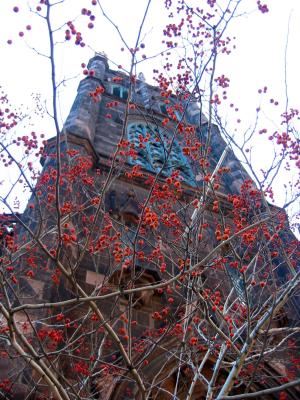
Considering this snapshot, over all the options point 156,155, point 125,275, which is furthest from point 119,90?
point 125,275

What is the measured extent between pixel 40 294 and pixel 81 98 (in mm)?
10525

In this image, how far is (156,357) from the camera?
6.48m

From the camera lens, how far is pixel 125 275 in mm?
7531

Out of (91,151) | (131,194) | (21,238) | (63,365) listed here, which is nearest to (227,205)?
(131,194)

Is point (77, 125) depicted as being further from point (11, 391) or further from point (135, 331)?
point (11, 391)

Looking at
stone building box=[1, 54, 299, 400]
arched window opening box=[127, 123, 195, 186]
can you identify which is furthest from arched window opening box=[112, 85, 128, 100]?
stone building box=[1, 54, 299, 400]

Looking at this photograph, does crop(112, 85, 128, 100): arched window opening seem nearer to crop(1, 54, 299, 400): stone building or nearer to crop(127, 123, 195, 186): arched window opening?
crop(127, 123, 195, 186): arched window opening

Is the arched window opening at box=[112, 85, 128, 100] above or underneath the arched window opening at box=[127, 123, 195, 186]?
above

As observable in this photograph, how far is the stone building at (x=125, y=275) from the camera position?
14.1 ft

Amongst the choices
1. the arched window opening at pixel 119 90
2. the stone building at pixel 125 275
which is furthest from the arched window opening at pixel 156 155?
the arched window opening at pixel 119 90

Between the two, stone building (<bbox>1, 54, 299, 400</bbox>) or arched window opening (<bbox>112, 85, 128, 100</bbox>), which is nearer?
stone building (<bbox>1, 54, 299, 400</bbox>)

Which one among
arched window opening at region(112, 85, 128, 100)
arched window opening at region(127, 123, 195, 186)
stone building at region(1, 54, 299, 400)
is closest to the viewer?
stone building at region(1, 54, 299, 400)

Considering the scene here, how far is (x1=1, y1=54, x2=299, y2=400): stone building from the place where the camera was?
14.1ft

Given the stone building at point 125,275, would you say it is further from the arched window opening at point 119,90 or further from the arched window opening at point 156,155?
the arched window opening at point 119,90
